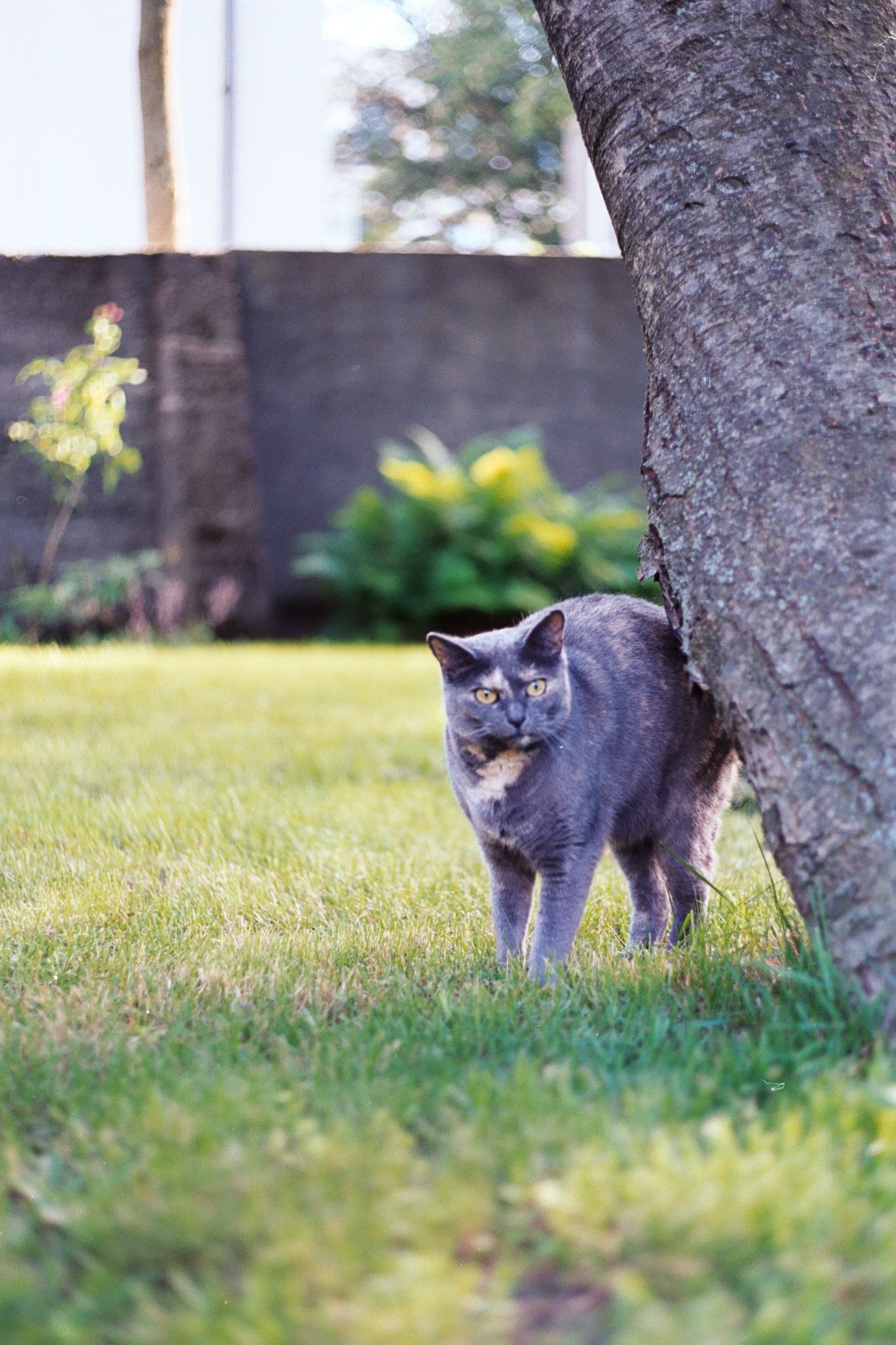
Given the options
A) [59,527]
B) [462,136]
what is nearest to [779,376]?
[59,527]

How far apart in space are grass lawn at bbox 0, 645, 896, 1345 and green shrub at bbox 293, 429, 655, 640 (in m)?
5.68

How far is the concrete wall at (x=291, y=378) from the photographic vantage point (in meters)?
8.34

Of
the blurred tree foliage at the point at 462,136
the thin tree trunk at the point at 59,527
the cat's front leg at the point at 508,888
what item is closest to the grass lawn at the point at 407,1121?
the cat's front leg at the point at 508,888

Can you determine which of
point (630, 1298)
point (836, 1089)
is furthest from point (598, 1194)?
point (836, 1089)

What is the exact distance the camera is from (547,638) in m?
2.68

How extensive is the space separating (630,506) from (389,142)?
1988cm

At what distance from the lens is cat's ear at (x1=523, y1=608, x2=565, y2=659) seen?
264 centimetres

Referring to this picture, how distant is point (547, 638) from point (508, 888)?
2.04ft

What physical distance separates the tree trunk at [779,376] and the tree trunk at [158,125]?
7.15 meters

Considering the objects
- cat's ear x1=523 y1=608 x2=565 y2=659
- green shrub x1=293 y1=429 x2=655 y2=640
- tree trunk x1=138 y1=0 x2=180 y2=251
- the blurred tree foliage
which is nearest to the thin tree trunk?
green shrub x1=293 y1=429 x2=655 y2=640

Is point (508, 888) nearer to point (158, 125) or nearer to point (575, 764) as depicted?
point (575, 764)

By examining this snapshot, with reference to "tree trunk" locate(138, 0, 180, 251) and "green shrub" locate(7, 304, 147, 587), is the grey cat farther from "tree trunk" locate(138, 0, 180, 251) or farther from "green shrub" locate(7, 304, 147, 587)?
"tree trunk" locate(138, 0, 180, 251)

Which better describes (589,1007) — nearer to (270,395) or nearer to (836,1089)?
(836,1089)

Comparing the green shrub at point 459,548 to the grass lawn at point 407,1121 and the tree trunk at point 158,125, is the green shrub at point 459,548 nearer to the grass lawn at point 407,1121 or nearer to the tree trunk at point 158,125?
the tree trunk at point 158,125
